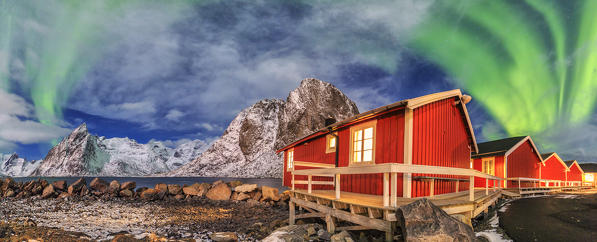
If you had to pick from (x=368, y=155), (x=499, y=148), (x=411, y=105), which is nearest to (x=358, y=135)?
(x=368, y=155)

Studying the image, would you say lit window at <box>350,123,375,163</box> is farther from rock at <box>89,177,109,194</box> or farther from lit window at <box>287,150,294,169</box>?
rock at <box>89,177,109,194</box>

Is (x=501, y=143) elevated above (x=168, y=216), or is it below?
above

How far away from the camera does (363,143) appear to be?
11039 millimetres

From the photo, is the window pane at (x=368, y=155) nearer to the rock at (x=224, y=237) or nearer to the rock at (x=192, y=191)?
the rock at (x=224, y=237)

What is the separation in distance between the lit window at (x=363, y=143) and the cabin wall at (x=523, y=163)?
1610 cm

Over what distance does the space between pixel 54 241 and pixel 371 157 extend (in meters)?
10.1

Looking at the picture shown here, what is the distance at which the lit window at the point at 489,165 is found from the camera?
22027 mm

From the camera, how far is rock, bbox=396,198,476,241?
5027 millimetres

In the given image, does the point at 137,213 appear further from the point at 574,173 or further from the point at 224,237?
the point at 574,173

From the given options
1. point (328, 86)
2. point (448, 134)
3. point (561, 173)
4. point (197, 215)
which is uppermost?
point (328, 86)

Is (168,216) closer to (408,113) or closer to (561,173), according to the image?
(408,113)

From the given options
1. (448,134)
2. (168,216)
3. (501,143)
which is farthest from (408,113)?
(501,143)

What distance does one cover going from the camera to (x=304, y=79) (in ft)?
397

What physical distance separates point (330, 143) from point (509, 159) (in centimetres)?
1550
